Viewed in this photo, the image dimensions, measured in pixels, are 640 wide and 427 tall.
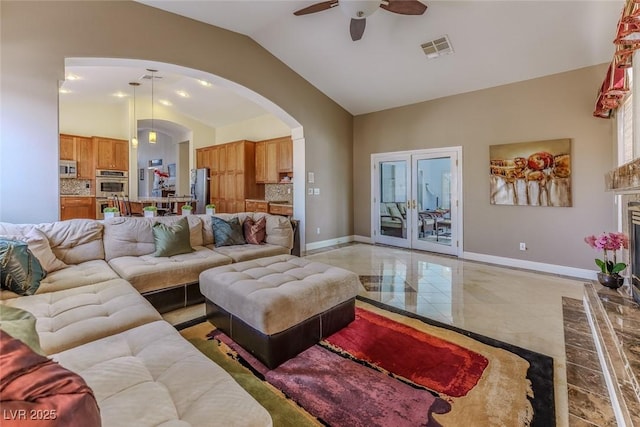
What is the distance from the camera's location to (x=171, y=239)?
10.8 feet

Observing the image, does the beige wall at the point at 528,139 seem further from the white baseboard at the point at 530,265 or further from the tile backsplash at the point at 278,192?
the tile backsplash at the point at 278,192

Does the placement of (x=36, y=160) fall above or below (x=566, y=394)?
above

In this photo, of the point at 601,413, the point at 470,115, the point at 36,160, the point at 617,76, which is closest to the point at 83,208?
the point at 36,160

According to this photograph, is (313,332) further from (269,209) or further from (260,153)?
(260,153)

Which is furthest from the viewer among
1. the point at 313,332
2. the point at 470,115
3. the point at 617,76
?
the point at 470,115

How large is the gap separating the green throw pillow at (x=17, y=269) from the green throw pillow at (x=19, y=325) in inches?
65.3

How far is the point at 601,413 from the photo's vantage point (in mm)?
1632

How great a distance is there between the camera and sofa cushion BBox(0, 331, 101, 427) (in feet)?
1.89

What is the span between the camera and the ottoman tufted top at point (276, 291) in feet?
6.60

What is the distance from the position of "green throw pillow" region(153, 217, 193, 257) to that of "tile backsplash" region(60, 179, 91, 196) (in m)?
5.61

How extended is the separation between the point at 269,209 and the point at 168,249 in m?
3.61

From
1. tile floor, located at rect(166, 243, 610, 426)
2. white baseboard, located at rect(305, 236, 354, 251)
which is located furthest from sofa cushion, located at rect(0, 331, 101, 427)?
white baseboard, located at rect(305, 236, 354, 251)

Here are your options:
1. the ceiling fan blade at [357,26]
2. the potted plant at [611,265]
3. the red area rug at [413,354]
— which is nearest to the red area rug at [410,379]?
the red area rug at [413,354]

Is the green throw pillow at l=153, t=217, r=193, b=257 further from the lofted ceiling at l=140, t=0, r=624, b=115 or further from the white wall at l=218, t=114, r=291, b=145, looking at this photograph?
the white wall at l=218, t=114, r=291, b=145
